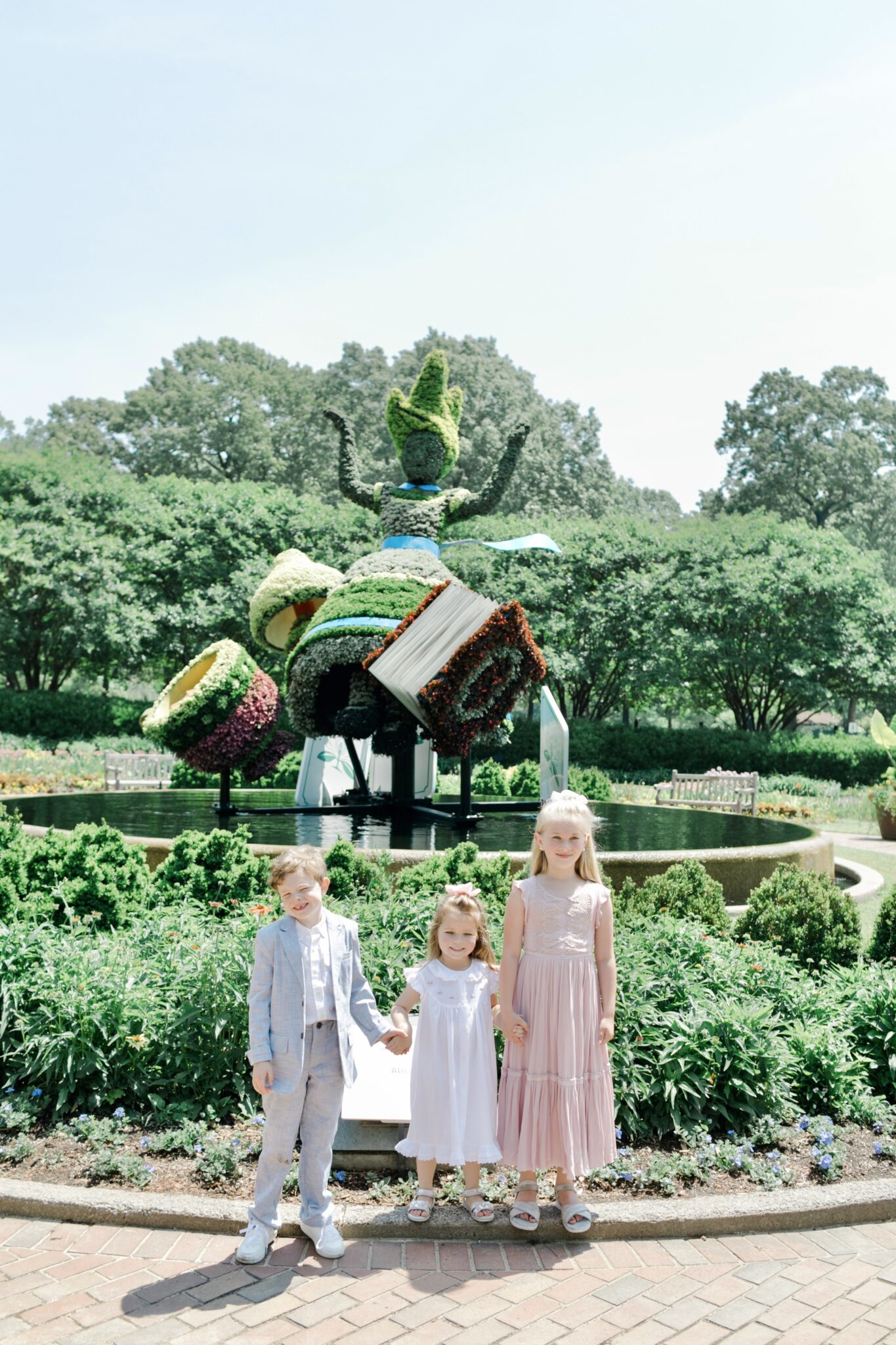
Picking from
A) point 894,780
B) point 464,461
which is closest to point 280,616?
point 894,780

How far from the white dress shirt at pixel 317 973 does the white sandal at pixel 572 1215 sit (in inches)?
40.1

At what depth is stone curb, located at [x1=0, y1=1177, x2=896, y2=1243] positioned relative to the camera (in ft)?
12.1

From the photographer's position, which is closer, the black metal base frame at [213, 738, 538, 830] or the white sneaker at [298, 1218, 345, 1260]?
the white sneaker at [298, 1218, 345, 1260]

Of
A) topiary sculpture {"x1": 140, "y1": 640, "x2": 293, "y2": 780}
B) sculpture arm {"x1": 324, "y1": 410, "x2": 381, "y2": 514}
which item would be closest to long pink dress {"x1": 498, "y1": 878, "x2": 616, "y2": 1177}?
topiary sculpture {"x1": 140, "y1": 640, "x2": 293, "y2": 780}

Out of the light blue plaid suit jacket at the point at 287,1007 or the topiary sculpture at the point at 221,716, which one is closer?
the light blue plaid suit jacket at the point at 287,1007

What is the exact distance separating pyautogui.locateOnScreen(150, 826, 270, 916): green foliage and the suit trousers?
2970 mm

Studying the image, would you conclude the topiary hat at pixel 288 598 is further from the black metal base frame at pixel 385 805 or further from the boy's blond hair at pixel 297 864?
the boy's blond hair at pixel 297 864

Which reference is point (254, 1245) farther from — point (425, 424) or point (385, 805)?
point (425, 424)

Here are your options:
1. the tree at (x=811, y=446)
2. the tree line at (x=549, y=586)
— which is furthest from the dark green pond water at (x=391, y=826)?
the tree at (x=811, y=446)

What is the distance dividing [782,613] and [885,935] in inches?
911

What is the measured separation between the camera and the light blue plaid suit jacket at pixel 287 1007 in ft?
11.7

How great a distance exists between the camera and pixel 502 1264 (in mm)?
3516

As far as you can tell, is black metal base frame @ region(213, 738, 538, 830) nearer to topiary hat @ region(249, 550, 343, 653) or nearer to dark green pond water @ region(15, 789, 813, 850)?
dark green pond water @ region(15, 789, 813, 850)

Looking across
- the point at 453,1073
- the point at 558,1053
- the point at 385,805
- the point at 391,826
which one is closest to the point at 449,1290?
the point at 453,1073
